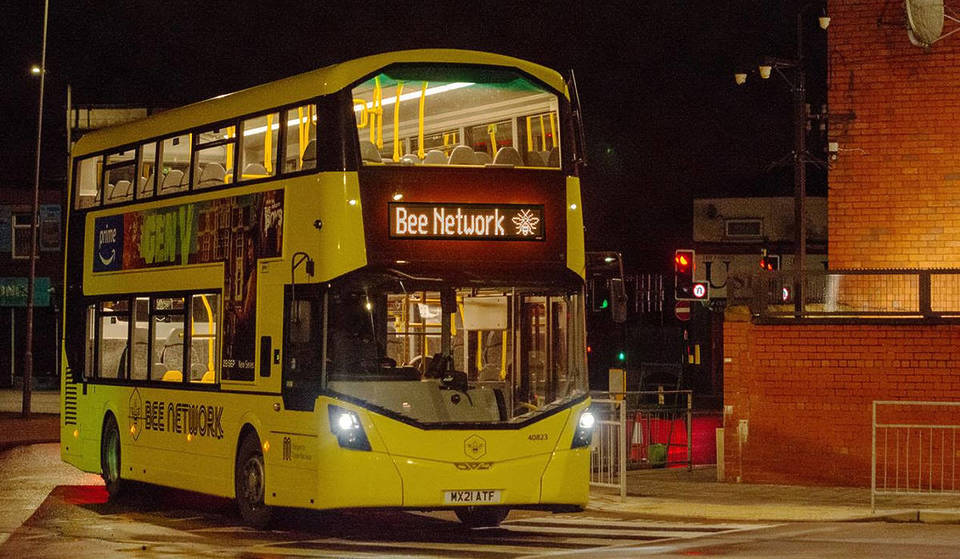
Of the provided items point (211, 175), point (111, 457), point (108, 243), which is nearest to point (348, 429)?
point (211, 175)

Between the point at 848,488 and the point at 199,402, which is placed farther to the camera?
the point at 848,488

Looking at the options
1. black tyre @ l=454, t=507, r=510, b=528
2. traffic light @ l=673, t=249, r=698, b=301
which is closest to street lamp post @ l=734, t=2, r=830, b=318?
traffic light @ l=673, t=249, r=698, b=301

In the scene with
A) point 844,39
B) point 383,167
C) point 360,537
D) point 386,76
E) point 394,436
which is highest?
point 844,39

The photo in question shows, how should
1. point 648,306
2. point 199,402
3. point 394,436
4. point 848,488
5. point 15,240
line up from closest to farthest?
point 394,436
point 199,402
point 848,488
point 15,240
point 648,306

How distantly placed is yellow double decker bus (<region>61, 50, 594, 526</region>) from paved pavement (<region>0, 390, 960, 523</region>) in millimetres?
2364

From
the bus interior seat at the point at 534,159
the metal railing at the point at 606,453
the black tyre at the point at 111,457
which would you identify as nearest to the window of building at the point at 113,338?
the black tyre at the point at 111,457

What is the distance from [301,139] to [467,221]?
5.95 feet

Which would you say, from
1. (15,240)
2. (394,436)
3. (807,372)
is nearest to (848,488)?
(807,372)

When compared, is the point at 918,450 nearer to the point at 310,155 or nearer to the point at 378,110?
the point at 378,110

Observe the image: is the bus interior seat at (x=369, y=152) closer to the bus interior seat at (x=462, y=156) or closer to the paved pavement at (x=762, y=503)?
the bus interior seat at (x=462, y=156)

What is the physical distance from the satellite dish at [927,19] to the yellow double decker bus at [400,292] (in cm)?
676

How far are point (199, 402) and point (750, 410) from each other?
22.7ft

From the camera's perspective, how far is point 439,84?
14852 mm

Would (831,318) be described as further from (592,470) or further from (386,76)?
(386,76)
